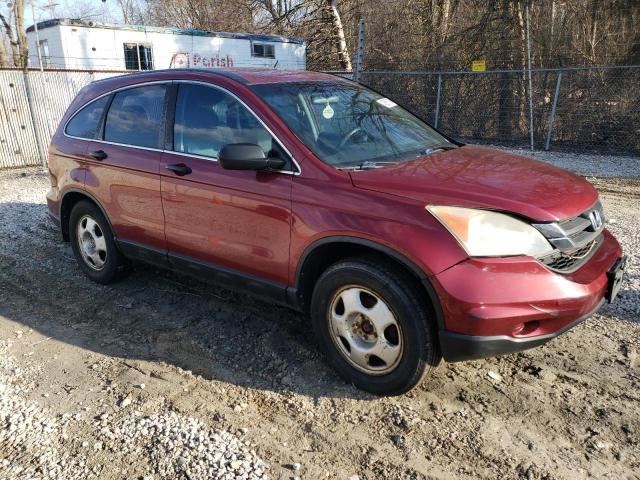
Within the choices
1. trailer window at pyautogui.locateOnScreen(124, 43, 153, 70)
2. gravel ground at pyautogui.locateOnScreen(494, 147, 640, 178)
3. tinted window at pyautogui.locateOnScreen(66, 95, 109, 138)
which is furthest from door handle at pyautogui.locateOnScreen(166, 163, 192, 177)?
trailer window at pyautogui.locateOnScreen(124, 43, 153, 70)

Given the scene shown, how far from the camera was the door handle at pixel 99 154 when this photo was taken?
4.60 meters

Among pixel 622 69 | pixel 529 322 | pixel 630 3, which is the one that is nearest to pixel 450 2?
pixel 630 3

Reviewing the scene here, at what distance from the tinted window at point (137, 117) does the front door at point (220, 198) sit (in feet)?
0.77

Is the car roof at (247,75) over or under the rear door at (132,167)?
over

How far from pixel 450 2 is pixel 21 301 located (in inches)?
641

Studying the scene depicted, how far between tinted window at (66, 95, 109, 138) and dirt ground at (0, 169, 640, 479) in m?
1.52

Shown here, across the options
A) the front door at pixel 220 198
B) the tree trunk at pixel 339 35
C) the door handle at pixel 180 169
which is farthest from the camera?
the tree trunk at pixel 339 35

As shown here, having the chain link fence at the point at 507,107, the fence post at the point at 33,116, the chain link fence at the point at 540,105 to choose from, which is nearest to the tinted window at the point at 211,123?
the fence post at the point at 33,116

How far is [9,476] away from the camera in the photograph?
2676mm

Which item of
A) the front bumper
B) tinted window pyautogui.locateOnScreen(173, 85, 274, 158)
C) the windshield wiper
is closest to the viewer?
the front bumper

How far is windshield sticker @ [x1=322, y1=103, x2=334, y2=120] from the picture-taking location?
12.3 ft

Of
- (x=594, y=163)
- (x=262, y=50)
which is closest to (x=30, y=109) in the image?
(x=262, y=50)

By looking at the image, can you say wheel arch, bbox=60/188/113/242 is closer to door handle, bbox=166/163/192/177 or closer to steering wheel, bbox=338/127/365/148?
door handle, bbox=166/163/192/177

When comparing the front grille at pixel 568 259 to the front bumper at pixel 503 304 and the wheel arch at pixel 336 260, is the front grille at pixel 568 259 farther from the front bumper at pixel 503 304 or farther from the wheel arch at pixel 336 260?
the wheel arch at pixel 336 260
